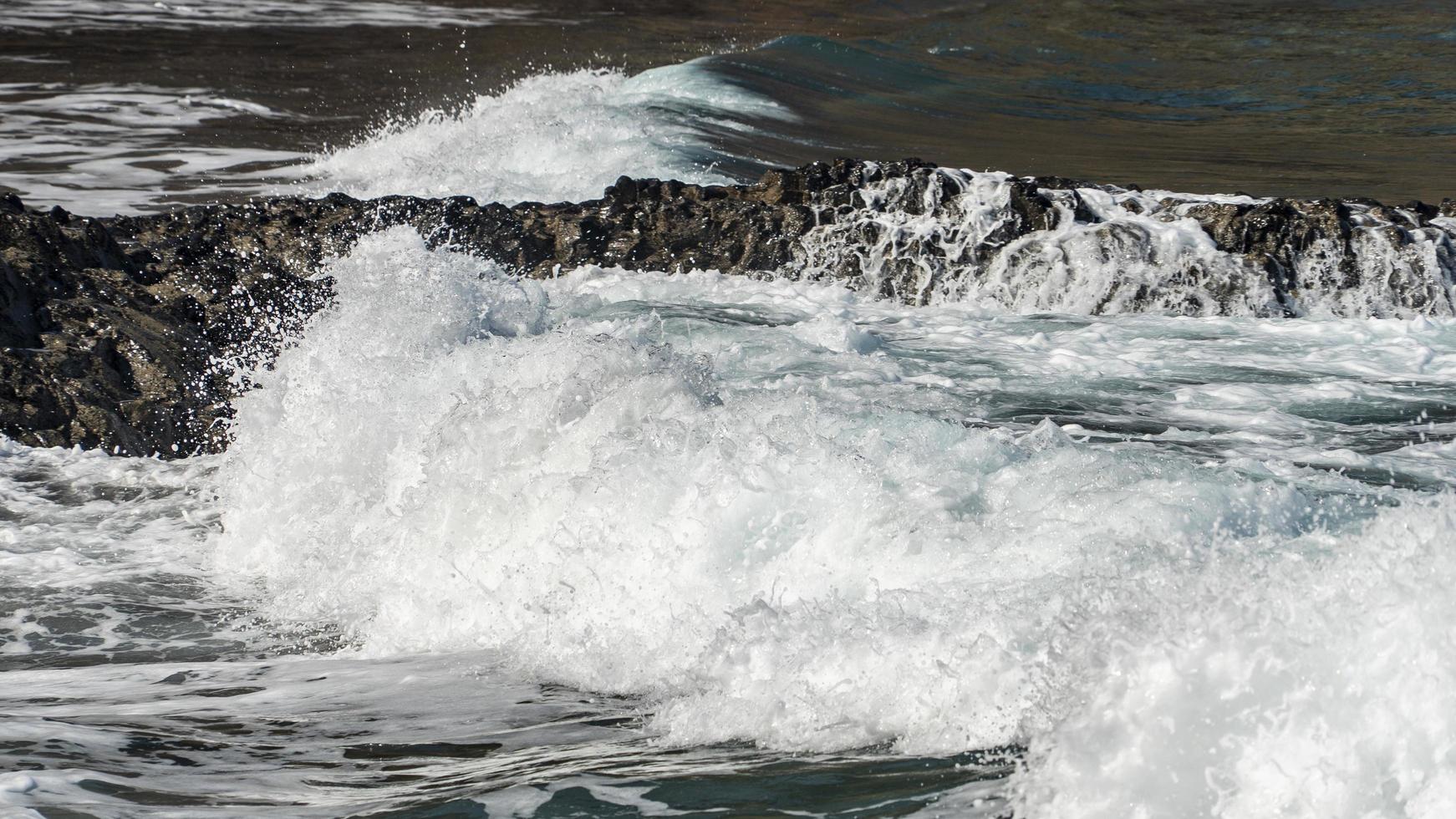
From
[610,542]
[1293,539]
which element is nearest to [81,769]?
[610,542]

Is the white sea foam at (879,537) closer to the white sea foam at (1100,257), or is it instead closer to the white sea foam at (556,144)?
the white sea foam at (1100,257)

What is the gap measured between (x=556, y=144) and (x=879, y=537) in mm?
10489

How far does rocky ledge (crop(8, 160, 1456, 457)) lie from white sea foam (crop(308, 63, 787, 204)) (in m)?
2.19

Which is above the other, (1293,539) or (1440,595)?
(1440,595)

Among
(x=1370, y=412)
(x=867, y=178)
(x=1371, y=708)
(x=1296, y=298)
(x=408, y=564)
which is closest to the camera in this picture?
(x=1371, y=708)

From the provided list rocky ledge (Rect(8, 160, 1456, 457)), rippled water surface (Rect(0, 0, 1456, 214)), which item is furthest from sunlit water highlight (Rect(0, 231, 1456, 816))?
rippled water surface (Rect(0, 0, 1456, 214))

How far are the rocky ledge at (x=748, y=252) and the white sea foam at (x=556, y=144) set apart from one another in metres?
2.19

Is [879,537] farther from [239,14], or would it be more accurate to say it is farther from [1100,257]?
[239,14]

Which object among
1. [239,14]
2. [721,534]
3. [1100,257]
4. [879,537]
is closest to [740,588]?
[721,534]

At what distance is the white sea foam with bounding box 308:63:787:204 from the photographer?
42.2ft

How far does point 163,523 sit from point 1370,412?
520cm

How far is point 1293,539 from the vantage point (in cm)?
427

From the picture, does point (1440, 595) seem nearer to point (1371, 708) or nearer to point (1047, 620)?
point (1371, 708)

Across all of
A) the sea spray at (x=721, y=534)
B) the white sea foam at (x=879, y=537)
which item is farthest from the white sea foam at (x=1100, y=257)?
the sea spray at (x=721, y=534)
